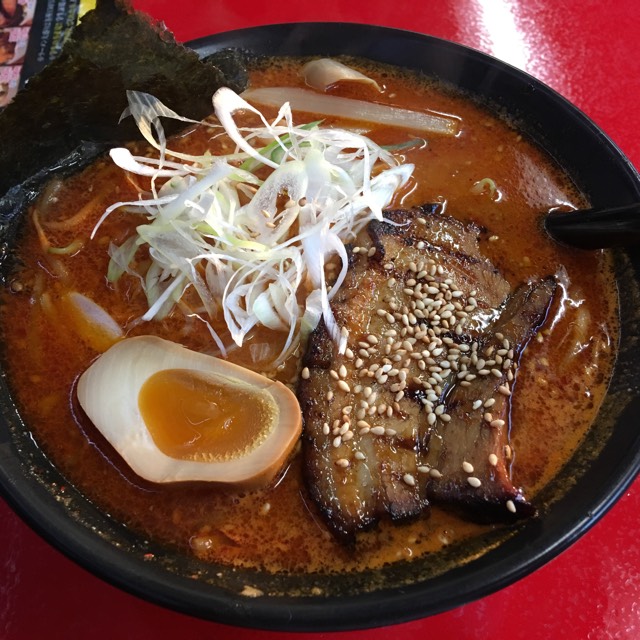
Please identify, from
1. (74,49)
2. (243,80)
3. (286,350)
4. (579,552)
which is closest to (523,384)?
(579,552)

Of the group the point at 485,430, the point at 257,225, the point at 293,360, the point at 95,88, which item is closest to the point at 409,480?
the point at 485,430

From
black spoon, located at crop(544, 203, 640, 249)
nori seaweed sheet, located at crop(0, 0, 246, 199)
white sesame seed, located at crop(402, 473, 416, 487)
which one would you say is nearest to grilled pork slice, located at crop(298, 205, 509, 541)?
white sesame seed, located at crop(402, 473, 416, 487)

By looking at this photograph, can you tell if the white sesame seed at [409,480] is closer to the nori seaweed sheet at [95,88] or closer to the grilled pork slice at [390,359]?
the grilled pork slice at [390,359]

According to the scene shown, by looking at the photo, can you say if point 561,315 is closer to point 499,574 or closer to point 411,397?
point 411,397

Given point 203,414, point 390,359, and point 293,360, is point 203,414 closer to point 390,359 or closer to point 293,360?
point 293,360

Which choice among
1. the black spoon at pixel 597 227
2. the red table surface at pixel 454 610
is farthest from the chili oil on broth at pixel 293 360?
the red table surface at pixel 454 610

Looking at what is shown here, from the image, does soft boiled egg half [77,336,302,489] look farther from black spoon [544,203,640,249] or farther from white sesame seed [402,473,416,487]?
black spoon [544,203,640,249]
